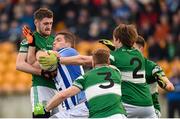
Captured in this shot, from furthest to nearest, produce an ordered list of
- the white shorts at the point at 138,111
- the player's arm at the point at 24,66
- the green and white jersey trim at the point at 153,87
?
1. the green and white jersey trim at the point at 153,87
2. the player's arm at the point at 24,66
3. the white shorts at the point at 138,111

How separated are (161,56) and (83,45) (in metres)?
2.04

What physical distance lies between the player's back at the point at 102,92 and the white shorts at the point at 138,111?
0.97 m

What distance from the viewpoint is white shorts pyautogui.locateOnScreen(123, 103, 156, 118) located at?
10.3 metres

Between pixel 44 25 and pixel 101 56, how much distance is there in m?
2.00

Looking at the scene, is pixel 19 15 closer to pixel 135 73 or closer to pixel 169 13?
pixel 169 13

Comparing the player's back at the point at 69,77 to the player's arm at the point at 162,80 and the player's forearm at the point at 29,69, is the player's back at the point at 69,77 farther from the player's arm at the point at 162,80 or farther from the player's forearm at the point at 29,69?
the player's arm at the point at 162,80

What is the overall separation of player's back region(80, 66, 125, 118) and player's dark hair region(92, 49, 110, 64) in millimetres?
76

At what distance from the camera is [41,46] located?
1108 centimetres

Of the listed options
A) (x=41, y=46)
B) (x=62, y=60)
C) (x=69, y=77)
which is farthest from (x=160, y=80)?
(x=41, y=46)

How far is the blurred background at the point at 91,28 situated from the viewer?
18.5 metres

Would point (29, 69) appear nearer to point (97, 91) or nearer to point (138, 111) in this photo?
point (138, 111)

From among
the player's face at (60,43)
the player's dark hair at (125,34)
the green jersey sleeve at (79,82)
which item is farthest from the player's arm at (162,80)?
the green jersey sleeve at (79,82)

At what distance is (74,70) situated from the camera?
10.6 m

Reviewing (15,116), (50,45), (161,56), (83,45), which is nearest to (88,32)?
(83,45)
